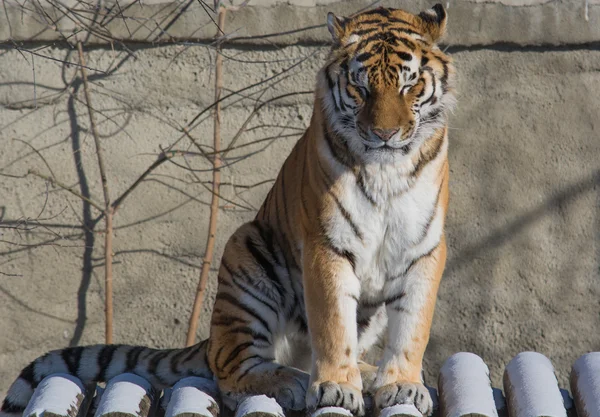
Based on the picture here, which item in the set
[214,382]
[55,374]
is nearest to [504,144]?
[214,382]

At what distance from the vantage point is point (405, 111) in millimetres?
2641

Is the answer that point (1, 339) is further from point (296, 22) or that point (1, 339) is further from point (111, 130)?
point (296, 22)

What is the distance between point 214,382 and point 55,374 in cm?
52

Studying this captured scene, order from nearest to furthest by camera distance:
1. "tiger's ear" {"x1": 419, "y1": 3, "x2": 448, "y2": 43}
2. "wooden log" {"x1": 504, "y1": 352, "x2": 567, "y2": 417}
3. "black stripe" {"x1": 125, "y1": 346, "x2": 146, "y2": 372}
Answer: "wooden log" {"x1": 504, "y1": 352, "x2": 567, "y2": 417} → "tiger's ear" {"x1": 419, "y1": 3, "x2": 448, "y2": 43} → "black stripe" {"x1": 125, "y1": 346, "x2": 146, "y2": 372}

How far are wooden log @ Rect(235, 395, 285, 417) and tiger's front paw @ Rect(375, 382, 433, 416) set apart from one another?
1.06 ft

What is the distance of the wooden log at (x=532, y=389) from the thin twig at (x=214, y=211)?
5.60ft

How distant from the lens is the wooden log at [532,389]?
241cm

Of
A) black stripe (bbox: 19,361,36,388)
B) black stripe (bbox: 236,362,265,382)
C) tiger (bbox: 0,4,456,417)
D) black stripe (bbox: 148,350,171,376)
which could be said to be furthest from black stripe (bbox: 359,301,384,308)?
black stripe (bbox: 19,361,36,388)

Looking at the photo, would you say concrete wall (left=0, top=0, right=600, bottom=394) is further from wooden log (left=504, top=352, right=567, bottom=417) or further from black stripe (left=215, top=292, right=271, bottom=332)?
wooden log (left=504, top=352, right=567, bottom=417)

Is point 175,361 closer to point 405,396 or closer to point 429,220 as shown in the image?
point 405,396

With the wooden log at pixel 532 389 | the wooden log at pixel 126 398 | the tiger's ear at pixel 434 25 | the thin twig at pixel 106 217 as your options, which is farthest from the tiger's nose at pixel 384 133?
the thin twig at pixel 106 217

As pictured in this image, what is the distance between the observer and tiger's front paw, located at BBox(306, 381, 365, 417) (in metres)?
2.62

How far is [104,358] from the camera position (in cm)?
300

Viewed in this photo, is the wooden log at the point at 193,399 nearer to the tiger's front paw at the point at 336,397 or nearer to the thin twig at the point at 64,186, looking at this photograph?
the tiger's front paw at the point at 336,397
